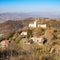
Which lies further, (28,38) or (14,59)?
(28,38)

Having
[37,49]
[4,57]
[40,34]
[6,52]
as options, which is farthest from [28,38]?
[4,57]

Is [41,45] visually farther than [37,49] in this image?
Yes

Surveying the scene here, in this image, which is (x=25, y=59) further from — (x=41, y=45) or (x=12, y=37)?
(x=12, y=37)

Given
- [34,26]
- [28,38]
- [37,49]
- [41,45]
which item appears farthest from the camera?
[34,26]

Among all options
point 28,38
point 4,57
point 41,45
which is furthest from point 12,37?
point 4,57

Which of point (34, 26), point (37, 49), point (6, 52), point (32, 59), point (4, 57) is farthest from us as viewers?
point (34, 26)

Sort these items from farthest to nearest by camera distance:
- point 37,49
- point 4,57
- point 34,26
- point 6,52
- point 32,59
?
point 34,26
point 37,49
point 6,52
point 4,57
point 32,59

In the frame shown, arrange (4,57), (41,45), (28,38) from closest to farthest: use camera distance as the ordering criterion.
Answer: (4,57), (41,45), (28,38)

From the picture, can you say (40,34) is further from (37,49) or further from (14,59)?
(14,59)
